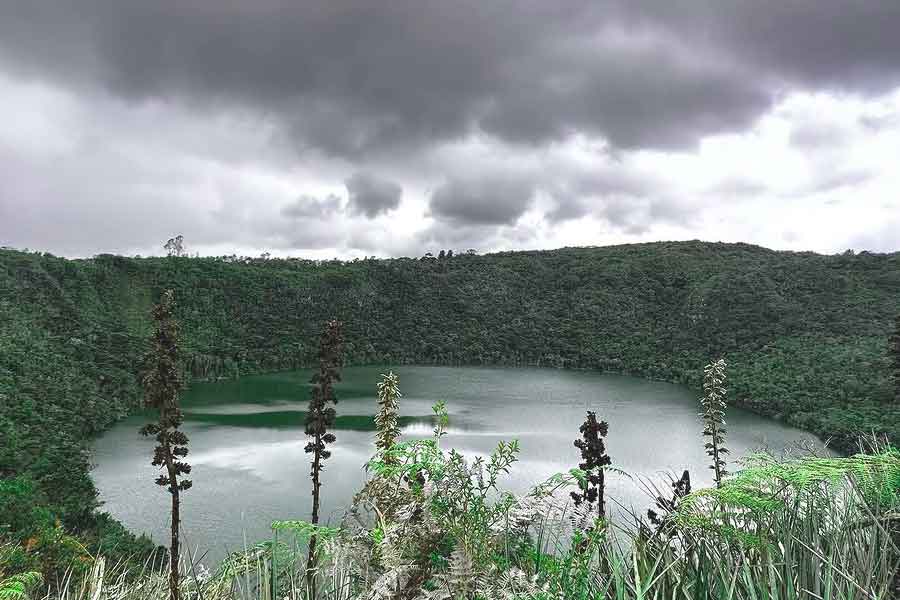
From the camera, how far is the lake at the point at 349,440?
82.3 ft

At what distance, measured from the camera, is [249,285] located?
4021 inches

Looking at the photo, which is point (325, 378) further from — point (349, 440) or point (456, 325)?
point (456, 325)

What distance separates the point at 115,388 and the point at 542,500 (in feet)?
194

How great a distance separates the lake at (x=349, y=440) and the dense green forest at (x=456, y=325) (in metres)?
2.88

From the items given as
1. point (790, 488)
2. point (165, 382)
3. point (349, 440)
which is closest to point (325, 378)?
point (165, 382)

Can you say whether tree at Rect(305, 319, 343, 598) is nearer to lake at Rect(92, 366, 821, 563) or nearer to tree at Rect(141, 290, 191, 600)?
lake at Rect(92, 366, 821, 563)

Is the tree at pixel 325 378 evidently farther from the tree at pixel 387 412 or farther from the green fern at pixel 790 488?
the green fern at pixel 790 488

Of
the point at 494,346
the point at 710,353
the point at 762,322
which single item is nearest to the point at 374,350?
the point at 494,346

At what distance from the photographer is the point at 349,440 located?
3862cm

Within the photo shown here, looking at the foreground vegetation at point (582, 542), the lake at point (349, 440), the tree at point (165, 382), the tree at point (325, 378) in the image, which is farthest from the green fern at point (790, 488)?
the tree at point (165, 382)

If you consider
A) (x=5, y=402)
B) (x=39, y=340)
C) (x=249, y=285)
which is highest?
(x=249, y=285)

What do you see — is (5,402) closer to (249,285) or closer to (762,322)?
(249,285)

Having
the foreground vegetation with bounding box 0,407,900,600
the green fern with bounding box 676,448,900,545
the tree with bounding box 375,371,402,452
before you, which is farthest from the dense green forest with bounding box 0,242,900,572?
the green fern with bounding box 676,448,900,545

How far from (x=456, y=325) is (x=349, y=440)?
6628 cm
